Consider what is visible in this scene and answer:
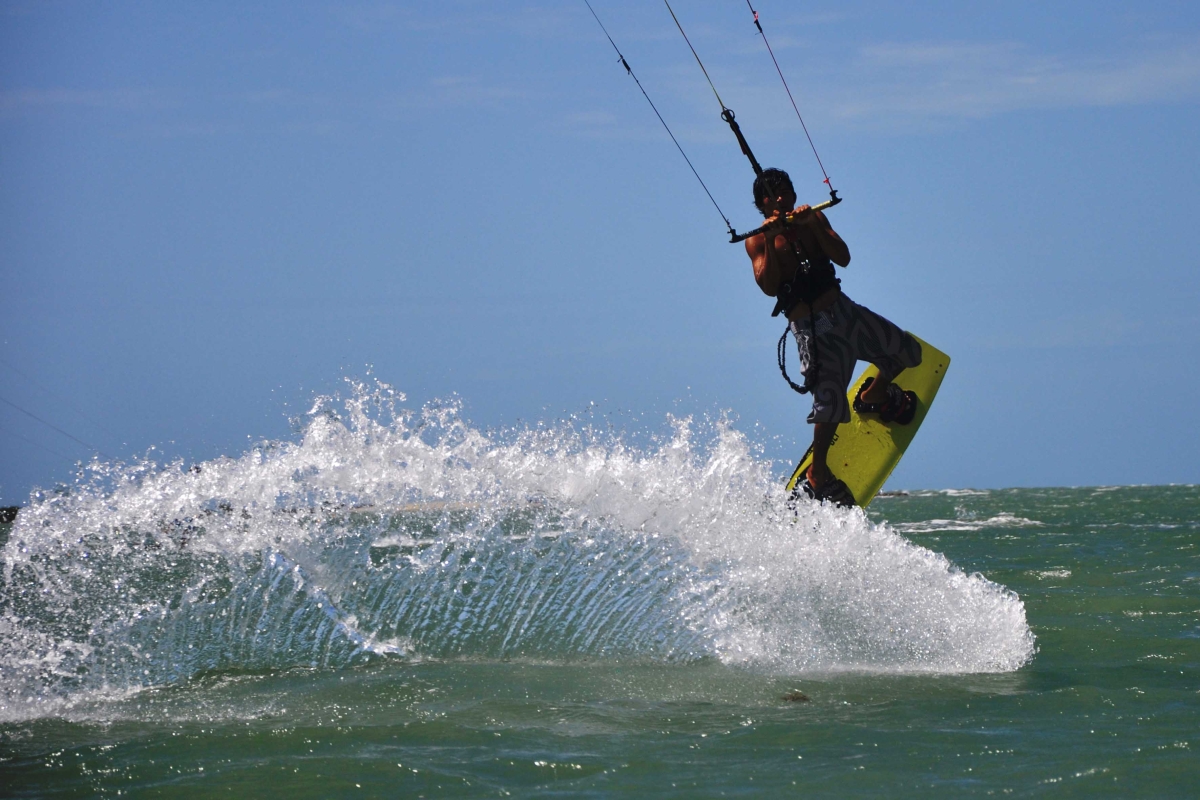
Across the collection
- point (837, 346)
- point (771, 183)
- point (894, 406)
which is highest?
point (771, 183)

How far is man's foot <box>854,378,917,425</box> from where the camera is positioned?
8594mm

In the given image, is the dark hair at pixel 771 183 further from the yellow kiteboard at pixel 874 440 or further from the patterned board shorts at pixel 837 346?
the yellow kiteboard at pixel 874 440

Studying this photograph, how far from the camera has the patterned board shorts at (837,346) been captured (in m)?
7.81

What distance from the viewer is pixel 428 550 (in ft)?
22.8

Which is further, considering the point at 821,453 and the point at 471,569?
the point at 821,453

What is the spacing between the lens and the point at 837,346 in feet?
25.8

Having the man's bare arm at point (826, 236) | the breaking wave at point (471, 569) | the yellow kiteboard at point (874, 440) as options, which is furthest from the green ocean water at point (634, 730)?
the man's bare arm at point (826, 236)

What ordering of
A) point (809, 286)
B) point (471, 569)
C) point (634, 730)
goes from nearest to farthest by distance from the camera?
point (634, 730) → point (471, 569) → point (809, 286)

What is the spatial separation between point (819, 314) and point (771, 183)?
902 millimetres

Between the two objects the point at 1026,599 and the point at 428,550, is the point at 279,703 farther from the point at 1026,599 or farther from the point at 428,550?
the point at 1026,599

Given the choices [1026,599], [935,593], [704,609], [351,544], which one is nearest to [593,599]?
[704,609]

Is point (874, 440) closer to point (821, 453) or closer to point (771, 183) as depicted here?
point (821, 453)

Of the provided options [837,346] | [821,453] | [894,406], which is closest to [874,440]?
[894,406]

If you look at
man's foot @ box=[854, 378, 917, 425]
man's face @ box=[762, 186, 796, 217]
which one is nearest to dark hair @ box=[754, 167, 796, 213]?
man's face @ box=[762, 186, 796, 217]
